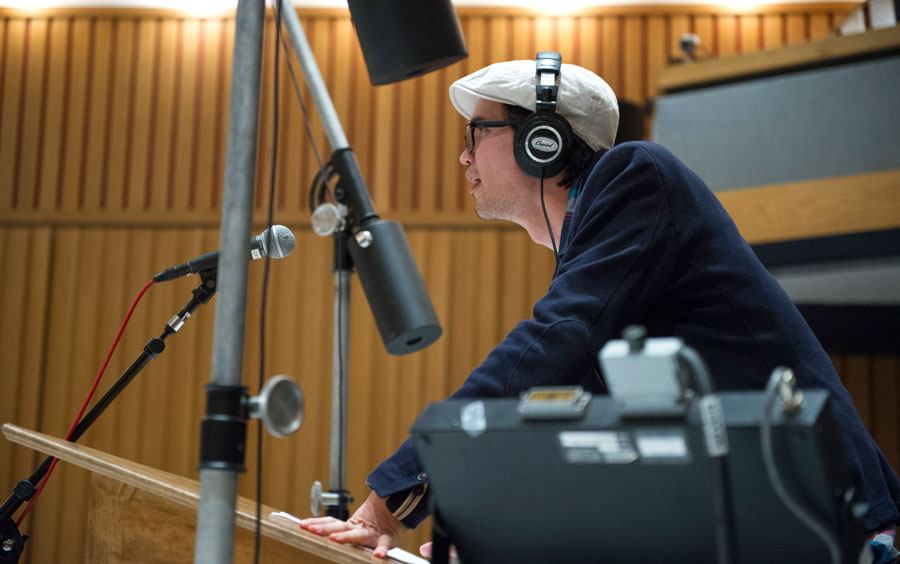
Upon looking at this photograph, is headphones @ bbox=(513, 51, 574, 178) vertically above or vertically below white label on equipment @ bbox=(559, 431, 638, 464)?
above

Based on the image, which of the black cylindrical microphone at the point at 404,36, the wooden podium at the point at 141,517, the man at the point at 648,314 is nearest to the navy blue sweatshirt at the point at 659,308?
the man at the point at 648,314

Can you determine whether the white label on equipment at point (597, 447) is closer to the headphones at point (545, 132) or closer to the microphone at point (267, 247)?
the microphone at point (267, 247)

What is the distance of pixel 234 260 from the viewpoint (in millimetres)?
858

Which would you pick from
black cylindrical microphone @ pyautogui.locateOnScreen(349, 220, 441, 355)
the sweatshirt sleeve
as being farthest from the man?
black cylindrical microphone @ pyautogui.locateOnScreen(349, 220, 441, 355)

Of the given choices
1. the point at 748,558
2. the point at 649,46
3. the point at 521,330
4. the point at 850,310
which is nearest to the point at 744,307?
the point at 521,330

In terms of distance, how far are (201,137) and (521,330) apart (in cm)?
429

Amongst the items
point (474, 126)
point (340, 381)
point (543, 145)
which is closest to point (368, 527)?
point (340, 381)

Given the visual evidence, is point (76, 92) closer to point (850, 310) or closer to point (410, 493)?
point (850, 310)

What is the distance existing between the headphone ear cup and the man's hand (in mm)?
658

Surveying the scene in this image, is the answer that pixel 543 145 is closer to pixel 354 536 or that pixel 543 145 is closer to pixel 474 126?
pixel 474 126

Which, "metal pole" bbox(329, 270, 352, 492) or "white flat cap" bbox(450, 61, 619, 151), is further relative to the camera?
"white flat cap" bbox(450, 61, 619, 151)

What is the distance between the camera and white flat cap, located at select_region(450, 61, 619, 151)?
158 cm

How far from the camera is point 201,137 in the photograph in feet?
16.5

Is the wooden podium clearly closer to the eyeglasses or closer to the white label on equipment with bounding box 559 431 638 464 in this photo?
the white label on equipment with bounding box 559 431 638 464
